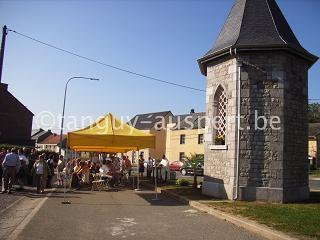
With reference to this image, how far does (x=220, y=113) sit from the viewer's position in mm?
15148

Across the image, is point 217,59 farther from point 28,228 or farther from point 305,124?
point 28,228

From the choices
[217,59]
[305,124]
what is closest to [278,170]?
[305,124]

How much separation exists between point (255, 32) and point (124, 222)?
8796 mm

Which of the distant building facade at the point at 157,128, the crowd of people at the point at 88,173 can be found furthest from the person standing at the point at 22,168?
the distant building facade at the point at 157,128

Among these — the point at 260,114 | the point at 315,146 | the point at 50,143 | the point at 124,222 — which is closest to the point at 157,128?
the point at 315,146

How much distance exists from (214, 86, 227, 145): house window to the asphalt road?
317 centimetres

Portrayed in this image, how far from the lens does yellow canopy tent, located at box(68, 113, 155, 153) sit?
1412cm

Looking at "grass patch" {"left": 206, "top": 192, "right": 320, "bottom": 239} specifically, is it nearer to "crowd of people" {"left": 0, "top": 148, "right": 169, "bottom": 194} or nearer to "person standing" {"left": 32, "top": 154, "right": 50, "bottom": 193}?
"crowd of people" {"left": 0, "top": 148, "right": 169, "bottom": 194}

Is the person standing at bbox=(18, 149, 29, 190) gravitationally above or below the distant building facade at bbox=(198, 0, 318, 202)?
below

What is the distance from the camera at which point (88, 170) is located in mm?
19000

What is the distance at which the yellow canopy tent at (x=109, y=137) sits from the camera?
1412cm

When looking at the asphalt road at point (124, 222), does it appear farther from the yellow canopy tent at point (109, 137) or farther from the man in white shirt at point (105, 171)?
the man in white shirt at point (105, 171)

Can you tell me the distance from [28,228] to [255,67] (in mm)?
9197

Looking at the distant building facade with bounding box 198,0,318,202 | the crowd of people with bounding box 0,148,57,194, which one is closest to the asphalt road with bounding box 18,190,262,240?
the distant building facade with bounding box 198,0,318,202
